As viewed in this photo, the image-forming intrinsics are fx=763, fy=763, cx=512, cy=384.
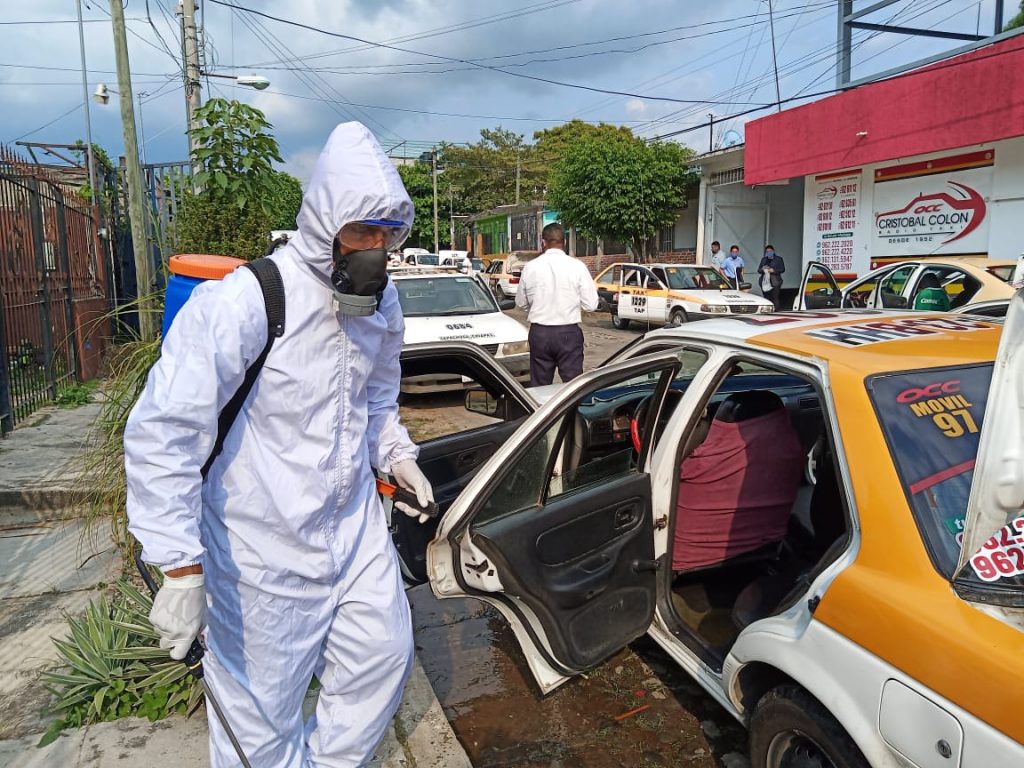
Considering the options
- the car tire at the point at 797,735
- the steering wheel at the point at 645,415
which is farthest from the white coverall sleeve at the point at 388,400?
the car tire at the point at 797,735

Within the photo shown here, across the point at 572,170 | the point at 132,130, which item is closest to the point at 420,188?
the point at 572,170

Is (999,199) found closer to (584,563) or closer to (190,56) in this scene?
(190,56)

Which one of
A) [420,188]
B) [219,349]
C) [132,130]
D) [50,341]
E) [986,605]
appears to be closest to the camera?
[986,605]

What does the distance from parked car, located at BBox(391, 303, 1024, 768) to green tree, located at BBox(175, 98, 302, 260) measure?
2585mm

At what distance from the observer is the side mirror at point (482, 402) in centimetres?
401

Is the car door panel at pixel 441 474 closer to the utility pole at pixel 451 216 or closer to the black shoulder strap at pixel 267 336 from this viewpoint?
the black shoulder strap at pixel 267 336

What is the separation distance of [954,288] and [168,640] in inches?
354

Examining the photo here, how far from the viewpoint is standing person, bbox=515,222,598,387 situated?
6430 millimetres

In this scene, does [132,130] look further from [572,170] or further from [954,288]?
[572,170]

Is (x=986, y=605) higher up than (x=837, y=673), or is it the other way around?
(x=986, y=605)

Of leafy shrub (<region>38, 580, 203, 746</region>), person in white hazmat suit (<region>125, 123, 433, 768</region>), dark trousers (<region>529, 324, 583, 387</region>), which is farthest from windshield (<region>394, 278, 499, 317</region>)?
person in white hazmat suit (<region>125, 123, 433, 768</region>)

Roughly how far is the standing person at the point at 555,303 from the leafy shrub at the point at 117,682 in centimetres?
420

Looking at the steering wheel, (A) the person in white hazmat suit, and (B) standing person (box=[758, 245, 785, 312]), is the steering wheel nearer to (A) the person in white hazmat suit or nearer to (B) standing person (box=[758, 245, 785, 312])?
(A) the person in white hazmat suit

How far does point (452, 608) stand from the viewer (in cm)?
397
